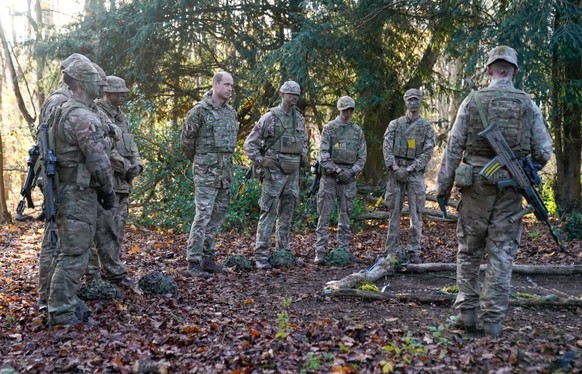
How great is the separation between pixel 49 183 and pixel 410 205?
218 inches

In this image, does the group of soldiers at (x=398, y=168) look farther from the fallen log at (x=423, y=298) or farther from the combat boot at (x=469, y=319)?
the fallen log at (x=423, y=298)

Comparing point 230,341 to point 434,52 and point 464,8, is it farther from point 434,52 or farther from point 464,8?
point 434,52

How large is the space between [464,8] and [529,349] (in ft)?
30.3

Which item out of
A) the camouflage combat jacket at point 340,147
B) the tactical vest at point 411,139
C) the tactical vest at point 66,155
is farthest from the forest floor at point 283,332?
the tactical vest at point 411,139

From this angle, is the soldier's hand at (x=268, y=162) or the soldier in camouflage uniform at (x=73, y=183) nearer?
the soldier in camouflage uniform at (x=73, y=183)

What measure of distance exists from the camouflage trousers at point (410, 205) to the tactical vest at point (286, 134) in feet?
5.41

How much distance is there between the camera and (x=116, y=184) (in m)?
7.09

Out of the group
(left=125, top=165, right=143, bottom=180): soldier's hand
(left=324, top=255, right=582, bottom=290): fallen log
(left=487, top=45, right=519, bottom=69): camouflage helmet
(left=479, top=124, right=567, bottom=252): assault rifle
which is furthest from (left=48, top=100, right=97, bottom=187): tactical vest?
(left=487, top=45, right=519, bottom=69): camouflage helmet

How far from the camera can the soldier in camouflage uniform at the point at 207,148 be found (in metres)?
8.06

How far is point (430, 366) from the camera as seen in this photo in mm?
4363

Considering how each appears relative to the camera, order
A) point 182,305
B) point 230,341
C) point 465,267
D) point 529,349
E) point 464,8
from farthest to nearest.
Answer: point 464,8, point 182,305, point 465,267, point 230,341, point 529,349

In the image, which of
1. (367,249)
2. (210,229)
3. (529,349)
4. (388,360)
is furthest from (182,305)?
(367,249)

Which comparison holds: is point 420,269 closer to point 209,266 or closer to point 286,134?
point 286,134

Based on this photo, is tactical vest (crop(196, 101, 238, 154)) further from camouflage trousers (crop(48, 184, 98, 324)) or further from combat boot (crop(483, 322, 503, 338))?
combat boot (crop(483, 322, 503, 338))
